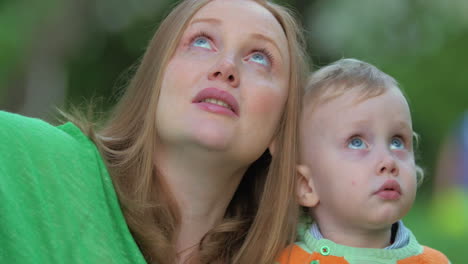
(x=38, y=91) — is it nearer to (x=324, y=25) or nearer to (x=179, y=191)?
(x=324, y=25)

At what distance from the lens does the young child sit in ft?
7.20

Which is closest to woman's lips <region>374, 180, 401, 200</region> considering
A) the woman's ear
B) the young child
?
the young child

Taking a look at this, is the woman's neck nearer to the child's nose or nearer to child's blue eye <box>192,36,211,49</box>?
child's blue eye <box>192,36,211,49</box>

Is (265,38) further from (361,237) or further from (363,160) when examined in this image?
(361,237)

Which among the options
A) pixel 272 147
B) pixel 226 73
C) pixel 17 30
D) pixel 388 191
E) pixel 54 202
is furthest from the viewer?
pixel 17 30

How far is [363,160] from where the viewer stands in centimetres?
221

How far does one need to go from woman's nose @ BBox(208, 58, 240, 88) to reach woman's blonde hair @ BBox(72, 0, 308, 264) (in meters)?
0.21

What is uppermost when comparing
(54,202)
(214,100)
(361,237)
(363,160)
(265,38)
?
(265,38)

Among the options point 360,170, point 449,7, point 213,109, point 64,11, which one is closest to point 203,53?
point 213,109

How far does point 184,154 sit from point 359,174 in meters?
0.60

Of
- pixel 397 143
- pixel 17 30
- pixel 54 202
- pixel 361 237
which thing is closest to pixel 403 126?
pixel 397 143

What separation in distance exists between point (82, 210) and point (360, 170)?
904 mm

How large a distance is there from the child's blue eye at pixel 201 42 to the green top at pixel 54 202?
555mm

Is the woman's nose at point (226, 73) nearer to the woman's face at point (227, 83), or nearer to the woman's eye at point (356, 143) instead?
the woman's face at point (227, 83)
